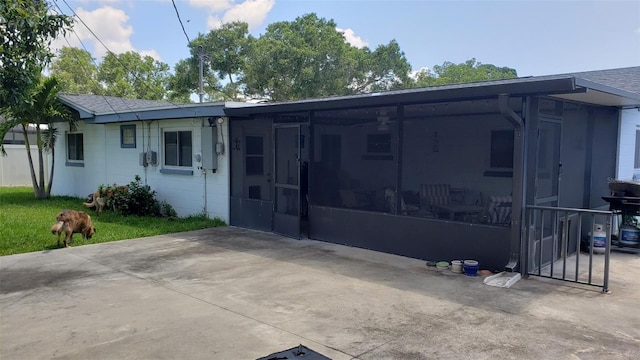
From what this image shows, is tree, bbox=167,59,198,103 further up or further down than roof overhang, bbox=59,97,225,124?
further up

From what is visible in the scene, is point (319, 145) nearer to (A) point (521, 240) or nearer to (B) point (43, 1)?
(A) point (521, 240)

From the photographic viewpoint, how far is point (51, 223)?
8.98 metres

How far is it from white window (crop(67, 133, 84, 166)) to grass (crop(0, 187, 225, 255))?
75.7 inches

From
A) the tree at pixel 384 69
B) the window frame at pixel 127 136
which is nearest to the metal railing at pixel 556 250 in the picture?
the window frame at pixel 127 136

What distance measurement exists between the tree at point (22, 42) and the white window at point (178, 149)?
4564 mm

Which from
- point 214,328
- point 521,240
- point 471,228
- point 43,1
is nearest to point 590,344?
point 521,240

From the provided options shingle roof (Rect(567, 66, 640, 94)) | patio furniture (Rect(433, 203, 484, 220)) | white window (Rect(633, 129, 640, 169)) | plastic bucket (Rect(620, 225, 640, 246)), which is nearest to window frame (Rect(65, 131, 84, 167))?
patio furniture (Rect(433, 203, 484, 220))

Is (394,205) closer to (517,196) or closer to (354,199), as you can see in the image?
(354,199)

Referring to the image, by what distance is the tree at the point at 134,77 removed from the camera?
3419 cm

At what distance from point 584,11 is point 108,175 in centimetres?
1288

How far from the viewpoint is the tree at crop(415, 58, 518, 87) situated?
32.7 meters

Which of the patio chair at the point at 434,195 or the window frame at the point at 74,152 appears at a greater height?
the window frame at the point at 74,152

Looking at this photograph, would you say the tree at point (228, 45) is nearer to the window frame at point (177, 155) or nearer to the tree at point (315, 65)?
the tree at point (315, 65)

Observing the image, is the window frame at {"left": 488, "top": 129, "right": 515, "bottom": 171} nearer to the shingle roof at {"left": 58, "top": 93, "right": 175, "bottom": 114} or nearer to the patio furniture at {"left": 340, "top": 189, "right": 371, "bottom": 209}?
the patio furniture at {"left": 340, "top": 189, "right": 371, "bottom": 209}
